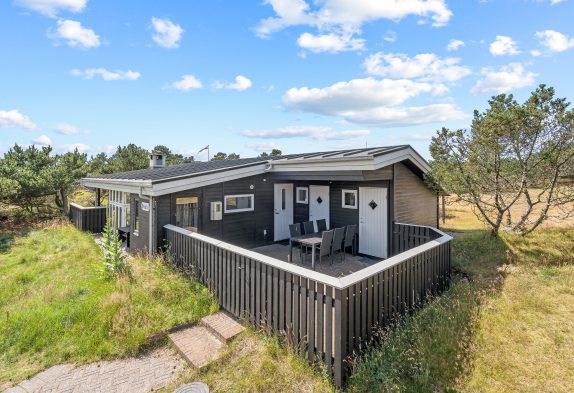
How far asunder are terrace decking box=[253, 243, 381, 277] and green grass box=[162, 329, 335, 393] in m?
3.16

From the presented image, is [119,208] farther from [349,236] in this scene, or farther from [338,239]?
[349,236]

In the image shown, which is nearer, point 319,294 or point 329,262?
point 319,294

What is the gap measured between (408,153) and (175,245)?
6634 mm

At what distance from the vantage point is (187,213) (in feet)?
24.7

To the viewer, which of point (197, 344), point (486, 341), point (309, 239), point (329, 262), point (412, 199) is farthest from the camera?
point (412, 199)

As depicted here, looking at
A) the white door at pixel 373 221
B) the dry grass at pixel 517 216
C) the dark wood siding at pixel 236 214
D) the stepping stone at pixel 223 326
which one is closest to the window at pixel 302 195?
the dark wood siding at pixel 236 214

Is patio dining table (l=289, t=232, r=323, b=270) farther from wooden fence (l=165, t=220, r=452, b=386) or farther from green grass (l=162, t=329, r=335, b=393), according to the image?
green grass (l=162, t=329, r=335, b=393)

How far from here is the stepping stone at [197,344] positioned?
11.6 feet

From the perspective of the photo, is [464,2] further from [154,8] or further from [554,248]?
[154,8]

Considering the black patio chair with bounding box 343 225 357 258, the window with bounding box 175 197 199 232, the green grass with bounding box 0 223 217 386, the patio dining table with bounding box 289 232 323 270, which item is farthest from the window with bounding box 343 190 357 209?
the green grass with bounding box 0 223 217 386

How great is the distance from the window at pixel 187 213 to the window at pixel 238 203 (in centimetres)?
91

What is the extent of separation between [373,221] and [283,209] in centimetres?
330

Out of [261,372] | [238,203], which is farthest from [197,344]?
[238,203]

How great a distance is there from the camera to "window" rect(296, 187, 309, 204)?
32.9ft
